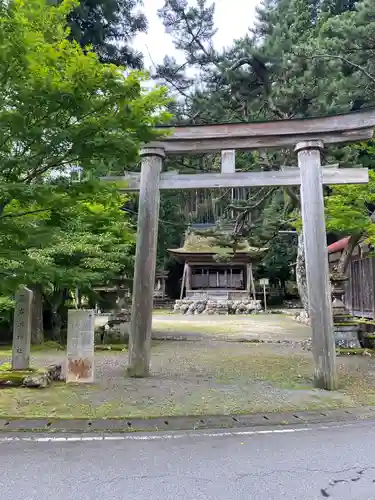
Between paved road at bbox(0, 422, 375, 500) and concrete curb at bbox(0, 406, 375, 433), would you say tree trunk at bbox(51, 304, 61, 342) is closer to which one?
concrete curb at bbox(0, 406, 375, 433)

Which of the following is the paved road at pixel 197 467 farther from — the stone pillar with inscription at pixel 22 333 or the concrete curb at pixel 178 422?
the stone pillar with inscription at pixel 22 333

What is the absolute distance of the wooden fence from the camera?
50.1ft

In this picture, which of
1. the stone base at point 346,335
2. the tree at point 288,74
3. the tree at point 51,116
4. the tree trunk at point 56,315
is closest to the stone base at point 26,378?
the tree at point 51,116

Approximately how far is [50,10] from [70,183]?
7.19ft

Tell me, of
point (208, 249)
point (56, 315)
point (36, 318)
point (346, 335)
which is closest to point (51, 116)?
point (36, 318)

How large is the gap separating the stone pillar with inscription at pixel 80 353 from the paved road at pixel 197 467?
2543 millimetres

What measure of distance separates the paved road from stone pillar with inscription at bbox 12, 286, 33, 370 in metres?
2.70

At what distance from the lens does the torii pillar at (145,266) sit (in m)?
7.29

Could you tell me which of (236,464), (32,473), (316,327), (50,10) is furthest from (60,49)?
(316,327)

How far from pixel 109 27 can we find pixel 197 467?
20.5 metres

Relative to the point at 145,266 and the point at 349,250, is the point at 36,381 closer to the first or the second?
the point at 145,266

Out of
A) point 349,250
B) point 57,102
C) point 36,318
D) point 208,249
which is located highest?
point 208,249

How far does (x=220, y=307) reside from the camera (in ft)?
94.5

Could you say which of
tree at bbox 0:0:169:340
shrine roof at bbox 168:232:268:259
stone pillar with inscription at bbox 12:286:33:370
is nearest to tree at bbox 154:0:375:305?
tree at bbox 0:0:169:340
